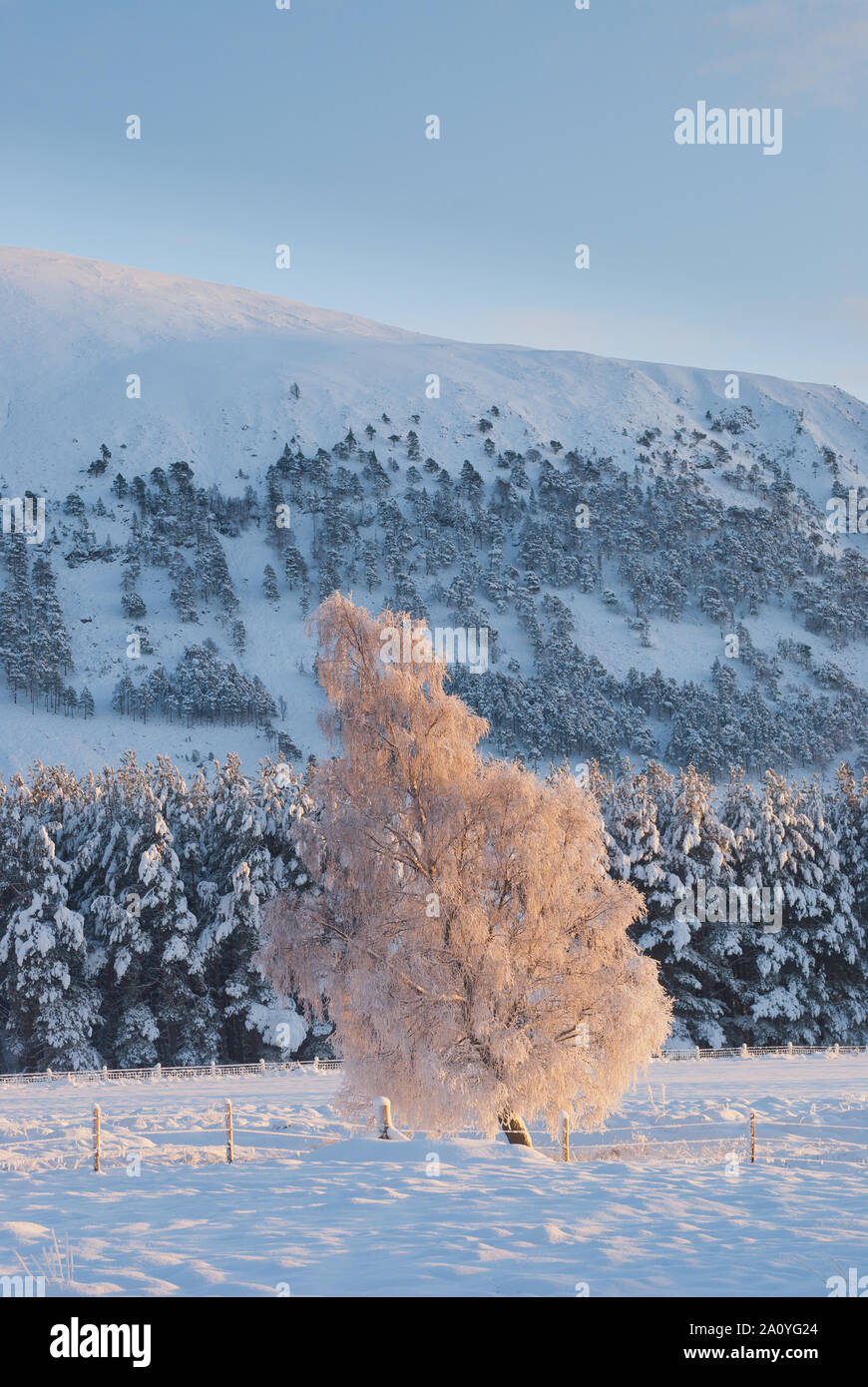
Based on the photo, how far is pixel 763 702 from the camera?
7633 inches

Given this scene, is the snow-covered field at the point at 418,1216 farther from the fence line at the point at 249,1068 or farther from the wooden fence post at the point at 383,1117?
the fence line at the point at 249,1068

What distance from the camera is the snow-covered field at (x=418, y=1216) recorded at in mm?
10070

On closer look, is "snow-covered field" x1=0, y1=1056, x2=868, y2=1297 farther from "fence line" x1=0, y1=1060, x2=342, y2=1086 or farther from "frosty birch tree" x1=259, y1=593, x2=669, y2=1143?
"fence line" x1=0, y1=1060, x2=342, y2=1086

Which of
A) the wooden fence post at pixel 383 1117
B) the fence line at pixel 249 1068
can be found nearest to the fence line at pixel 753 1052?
the fence line at pixel 249 1068

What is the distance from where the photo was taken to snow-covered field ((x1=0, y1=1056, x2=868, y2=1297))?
10070 millimetres

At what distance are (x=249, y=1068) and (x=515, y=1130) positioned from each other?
26.9 metres

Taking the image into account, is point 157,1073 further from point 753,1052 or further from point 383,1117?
point 753,1052

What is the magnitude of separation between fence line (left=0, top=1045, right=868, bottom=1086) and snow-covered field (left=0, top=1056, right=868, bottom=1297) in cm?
1836

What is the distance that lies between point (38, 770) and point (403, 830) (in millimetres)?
48319

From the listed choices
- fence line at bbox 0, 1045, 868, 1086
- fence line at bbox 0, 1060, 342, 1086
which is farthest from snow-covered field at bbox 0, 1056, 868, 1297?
fence line at bbox 0, 1045, 868, 1086

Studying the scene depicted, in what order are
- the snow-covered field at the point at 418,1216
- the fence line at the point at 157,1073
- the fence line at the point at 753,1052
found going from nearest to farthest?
the snow-covered field at the point at 418,1216 < the fence line at the point at 157,1073 < the fence line at the point at 753,1052

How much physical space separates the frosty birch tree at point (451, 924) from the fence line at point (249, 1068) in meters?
22.2

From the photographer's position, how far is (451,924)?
71.9ft
